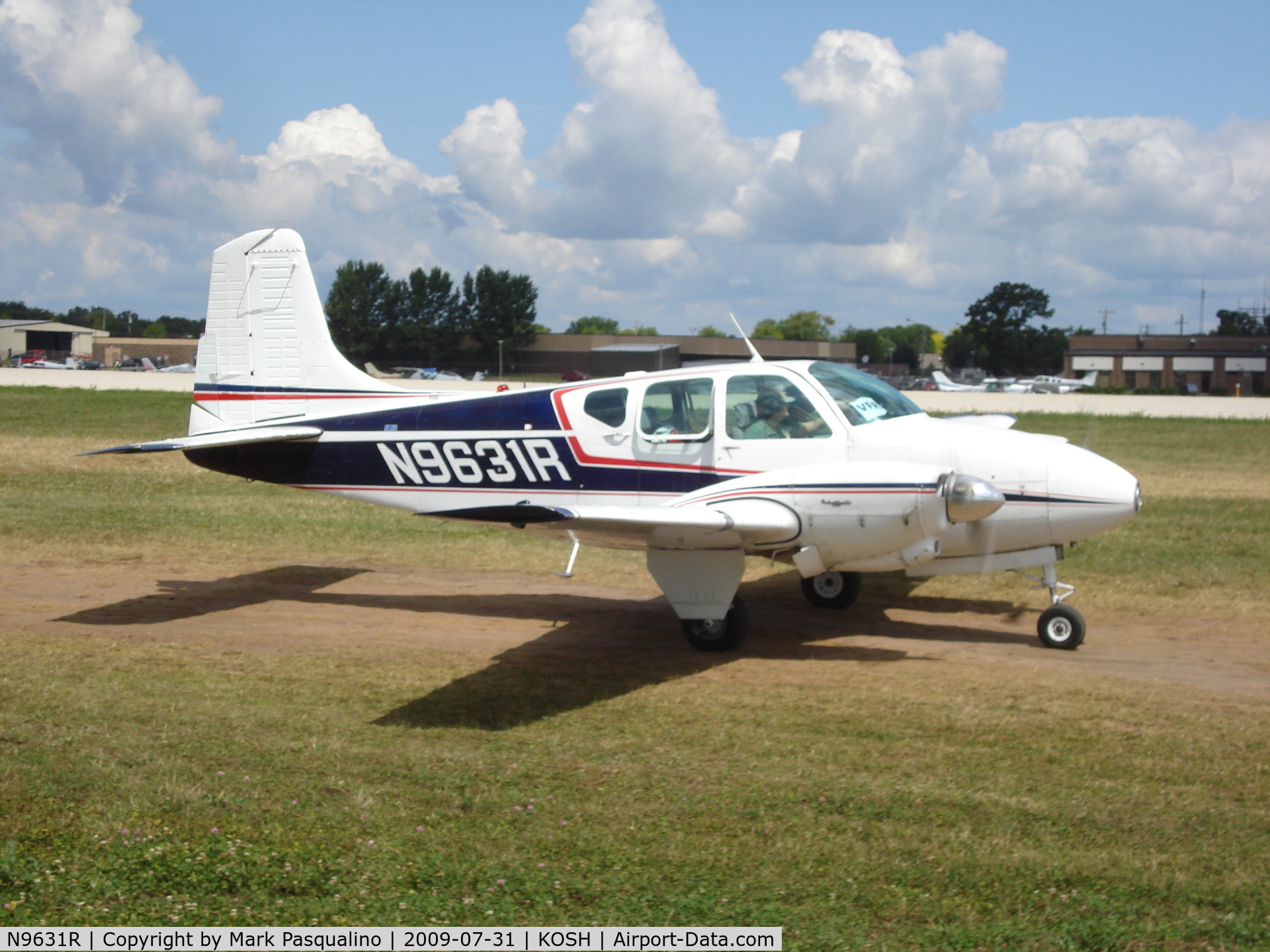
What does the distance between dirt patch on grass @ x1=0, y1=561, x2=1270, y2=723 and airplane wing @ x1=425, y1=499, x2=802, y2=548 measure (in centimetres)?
104

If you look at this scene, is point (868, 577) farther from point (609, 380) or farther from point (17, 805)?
point (17, 805)

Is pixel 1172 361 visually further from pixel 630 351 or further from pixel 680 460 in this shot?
pixel 680 460

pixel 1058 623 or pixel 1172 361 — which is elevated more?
pixel 1172 361

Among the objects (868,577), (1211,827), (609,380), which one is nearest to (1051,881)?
(1211,827)

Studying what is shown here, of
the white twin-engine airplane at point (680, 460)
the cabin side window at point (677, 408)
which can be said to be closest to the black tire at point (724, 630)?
the white twin-engine airplane at point (680, 460)

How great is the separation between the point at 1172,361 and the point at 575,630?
95.4m

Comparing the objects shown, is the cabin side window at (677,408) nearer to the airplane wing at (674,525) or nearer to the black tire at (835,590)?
the airplane wing at (674,525)

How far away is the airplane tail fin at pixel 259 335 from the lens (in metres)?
10.7

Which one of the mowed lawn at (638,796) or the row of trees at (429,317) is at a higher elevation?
the row of trees at (429,317)

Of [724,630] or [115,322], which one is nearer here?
[724,630]

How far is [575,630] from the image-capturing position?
9547 mm

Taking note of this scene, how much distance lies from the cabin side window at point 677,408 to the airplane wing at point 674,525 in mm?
959
